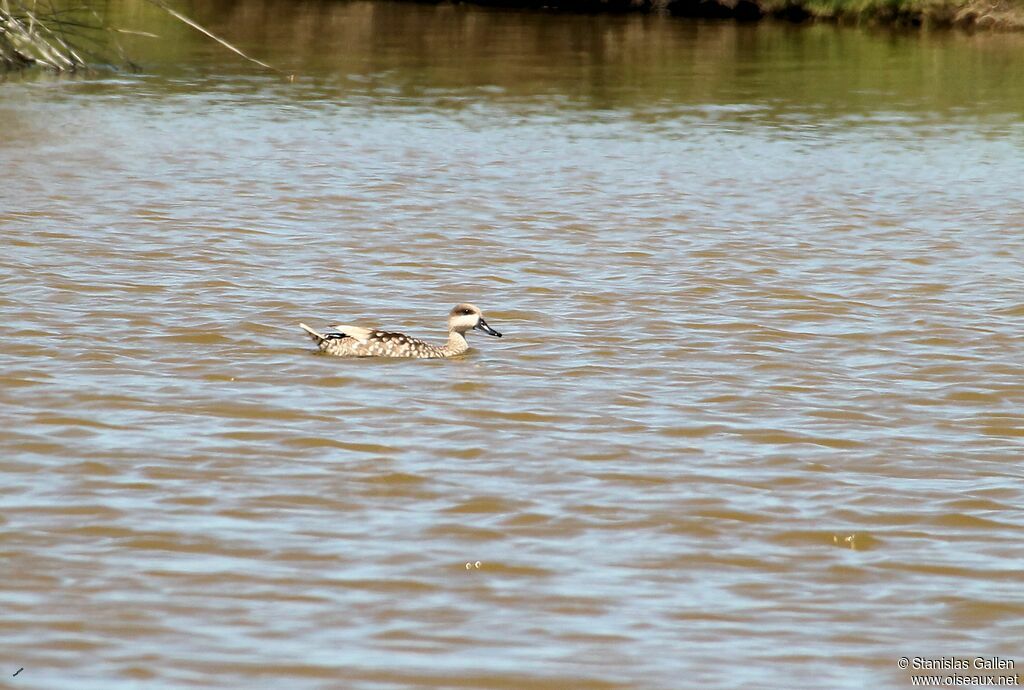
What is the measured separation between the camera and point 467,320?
10.0 metres

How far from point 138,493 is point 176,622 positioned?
58.8 inches

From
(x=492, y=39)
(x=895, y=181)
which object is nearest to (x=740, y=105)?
(x=895, y=181)

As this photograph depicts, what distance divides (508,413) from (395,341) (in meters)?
1.15

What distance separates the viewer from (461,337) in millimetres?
10070

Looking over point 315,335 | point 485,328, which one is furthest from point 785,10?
point 315,335

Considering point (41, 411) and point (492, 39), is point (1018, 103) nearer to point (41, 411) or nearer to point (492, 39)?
point (492, 39)

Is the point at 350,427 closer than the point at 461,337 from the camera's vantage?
Yes

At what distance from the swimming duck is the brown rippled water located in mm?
129

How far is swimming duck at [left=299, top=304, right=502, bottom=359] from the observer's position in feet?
31.5

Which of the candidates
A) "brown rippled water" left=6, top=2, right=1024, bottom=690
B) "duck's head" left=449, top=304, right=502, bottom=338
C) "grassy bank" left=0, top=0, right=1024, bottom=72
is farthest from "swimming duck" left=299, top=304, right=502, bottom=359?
"grassy bank" left=0, top=0, right=1024, bottom=72

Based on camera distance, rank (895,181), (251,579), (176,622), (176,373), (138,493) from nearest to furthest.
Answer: (176,622) → (251,579) → (138,493) → (176,373) → (895,181)

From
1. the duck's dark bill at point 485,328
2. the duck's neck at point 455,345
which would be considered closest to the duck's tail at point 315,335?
the duck's neck at point 455,345

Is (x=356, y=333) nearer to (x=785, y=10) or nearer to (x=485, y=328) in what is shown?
(x=485, y=328)

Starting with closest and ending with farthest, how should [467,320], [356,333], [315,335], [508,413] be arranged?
Result: [508,413] → [356,333] → [315,335] → [467,320]
